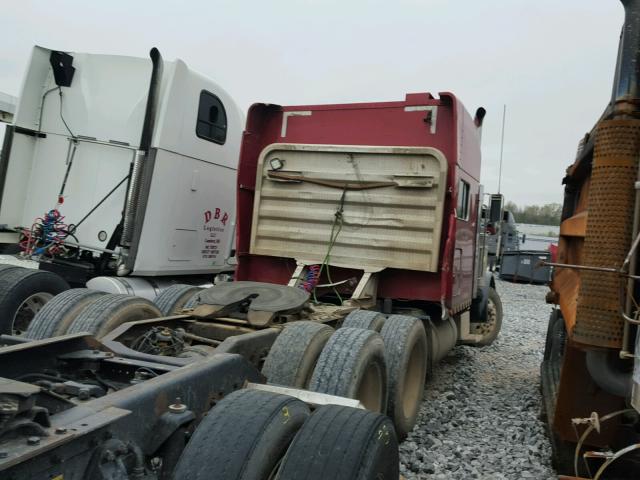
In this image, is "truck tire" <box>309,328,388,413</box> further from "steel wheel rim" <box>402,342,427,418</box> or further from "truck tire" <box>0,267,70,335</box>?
"truck tire" <box>0,267,70,335</box>

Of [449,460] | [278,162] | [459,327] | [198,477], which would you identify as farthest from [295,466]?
[459,327]

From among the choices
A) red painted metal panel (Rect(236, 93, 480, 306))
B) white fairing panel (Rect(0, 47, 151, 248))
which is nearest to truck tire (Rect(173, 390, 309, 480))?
red painted metal panel (Rect(236, 93, 480, 306))

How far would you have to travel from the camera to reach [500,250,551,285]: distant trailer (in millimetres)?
21455

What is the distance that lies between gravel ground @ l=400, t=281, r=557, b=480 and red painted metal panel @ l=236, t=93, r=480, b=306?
110cm

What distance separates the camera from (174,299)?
502 centimetres

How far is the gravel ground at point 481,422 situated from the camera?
13.5 feet

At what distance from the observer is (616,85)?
3.09m

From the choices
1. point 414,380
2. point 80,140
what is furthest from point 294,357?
point 80,140

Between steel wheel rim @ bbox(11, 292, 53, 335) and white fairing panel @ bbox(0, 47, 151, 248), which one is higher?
white fairing panel @ bbox(0, 47, 151, 248)

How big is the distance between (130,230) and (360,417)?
449cm

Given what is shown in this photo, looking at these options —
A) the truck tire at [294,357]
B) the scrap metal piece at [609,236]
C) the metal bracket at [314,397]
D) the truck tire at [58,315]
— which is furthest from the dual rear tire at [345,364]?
the truck tire at [58,315]

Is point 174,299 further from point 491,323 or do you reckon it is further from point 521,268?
point 521,268

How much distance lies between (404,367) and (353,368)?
1123 mm

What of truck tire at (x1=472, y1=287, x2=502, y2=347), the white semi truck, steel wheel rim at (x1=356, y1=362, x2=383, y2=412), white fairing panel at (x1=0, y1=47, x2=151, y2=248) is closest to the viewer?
steel wheel rim at (x1=356, y1=362, x2=383, y2=412)
